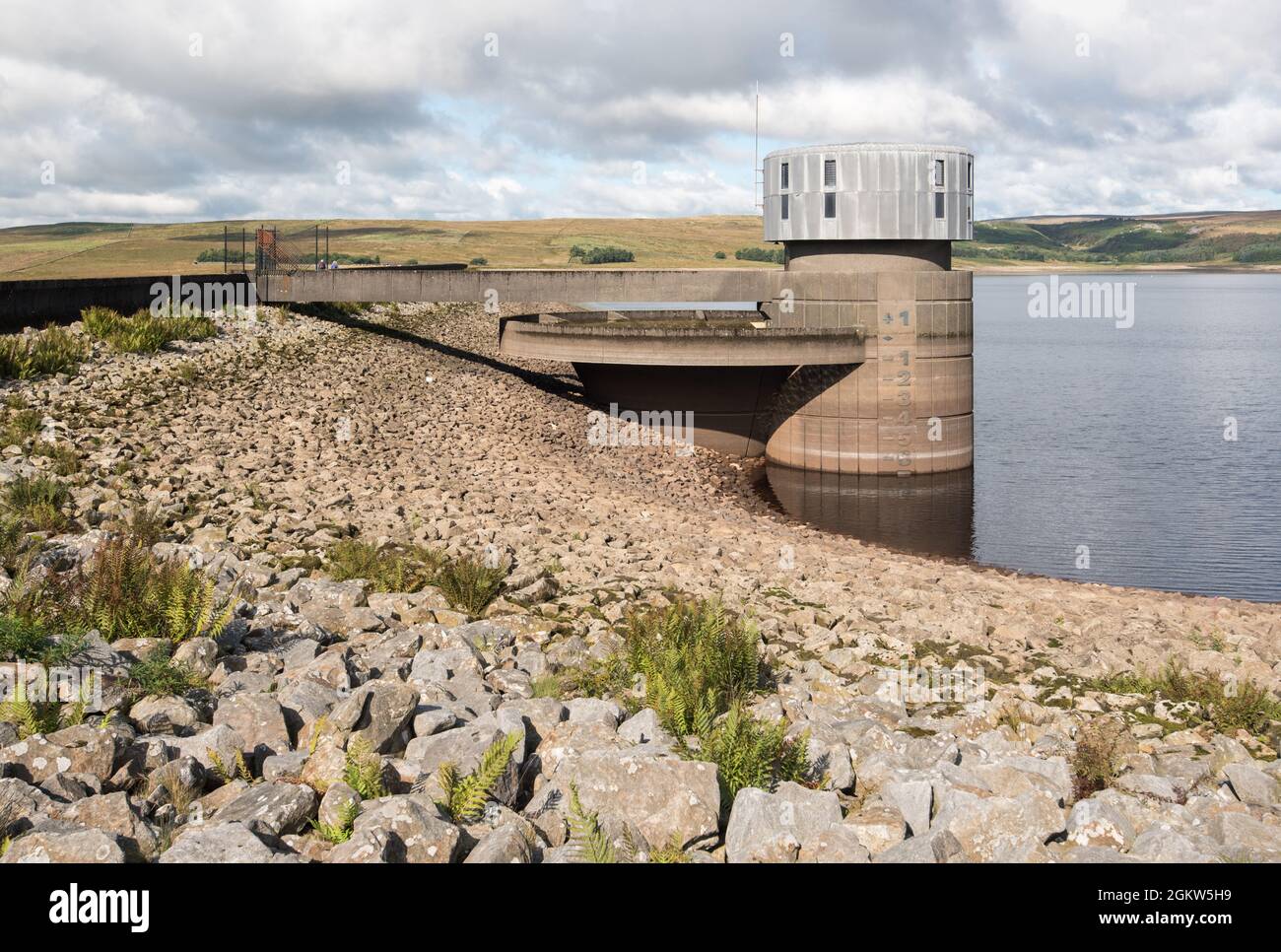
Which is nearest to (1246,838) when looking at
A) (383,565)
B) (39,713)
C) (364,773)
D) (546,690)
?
(546,690)

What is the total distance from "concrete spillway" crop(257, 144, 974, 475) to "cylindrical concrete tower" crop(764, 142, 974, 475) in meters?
0.04

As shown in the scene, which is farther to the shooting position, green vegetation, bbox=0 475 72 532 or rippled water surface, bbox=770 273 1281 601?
rippled water surface, bbox=770 273 1281 601

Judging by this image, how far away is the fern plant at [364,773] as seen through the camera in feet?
24.6

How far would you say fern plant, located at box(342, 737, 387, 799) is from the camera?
7.50m

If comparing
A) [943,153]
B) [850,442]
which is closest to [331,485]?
[850,442]

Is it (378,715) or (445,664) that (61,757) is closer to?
(378,715)

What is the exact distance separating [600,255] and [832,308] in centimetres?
8794

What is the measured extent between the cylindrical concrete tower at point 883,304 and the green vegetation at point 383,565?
19.8 meters

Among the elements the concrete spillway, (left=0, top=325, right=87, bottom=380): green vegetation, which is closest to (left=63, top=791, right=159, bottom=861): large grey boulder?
(left=0, top=325, right=87, bottom=380): green vegetation

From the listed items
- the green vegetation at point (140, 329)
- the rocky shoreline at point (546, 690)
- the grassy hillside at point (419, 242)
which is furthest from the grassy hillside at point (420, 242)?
the rocky shoreline at point (546, 690)

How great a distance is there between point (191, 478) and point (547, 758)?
12382 millimetres

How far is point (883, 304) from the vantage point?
33406 mm

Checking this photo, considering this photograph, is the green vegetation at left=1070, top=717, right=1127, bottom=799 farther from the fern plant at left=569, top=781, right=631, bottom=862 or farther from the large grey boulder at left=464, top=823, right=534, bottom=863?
the large grey boulder at left=464, top=823, right=534, bottom=863

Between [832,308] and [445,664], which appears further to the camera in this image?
[832,308]
